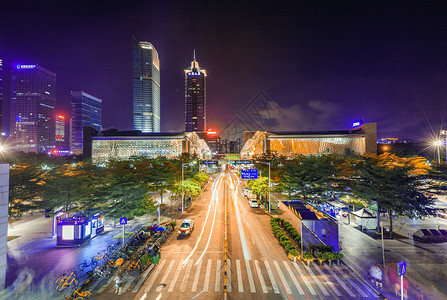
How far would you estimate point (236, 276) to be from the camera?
576 inches

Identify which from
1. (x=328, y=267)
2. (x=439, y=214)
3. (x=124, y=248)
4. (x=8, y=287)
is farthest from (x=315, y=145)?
(x=8, y=287)

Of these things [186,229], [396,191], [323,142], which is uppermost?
[323,142]

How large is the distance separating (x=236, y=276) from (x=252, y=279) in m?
1.20

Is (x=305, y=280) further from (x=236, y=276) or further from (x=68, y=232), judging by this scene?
(x=68, y=232)

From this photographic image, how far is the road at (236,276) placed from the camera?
12656 mm

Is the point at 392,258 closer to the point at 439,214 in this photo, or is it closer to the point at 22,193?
the point at 439,214

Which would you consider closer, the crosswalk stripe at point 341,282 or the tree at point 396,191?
the crosswalk stripe at point 341,282

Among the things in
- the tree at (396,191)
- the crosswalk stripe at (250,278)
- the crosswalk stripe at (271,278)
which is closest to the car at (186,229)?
the crosswalk stripe at (250,278)

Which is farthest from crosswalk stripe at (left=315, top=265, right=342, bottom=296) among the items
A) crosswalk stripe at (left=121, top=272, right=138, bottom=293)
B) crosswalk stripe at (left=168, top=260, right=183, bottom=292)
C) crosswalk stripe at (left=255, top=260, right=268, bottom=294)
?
crosswalk stripe at (left=121, top=272, right=138, bottom=293)

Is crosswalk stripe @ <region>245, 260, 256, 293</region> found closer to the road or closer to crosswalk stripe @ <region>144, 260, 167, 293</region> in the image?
the road

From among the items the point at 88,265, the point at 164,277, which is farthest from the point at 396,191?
the point at 88,265

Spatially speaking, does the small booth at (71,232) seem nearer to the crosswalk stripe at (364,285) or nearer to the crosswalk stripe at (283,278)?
the crosswalk stripe at (283,278)

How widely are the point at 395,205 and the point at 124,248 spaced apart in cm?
2815

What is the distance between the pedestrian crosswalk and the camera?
13.0 m
